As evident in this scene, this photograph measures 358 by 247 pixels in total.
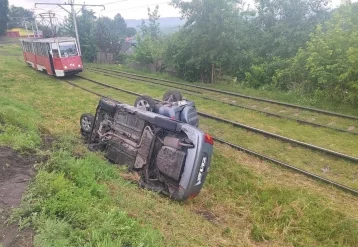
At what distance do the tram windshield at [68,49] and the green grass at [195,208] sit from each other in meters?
12.9

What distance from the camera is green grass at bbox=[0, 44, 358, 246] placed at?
3.66 meters

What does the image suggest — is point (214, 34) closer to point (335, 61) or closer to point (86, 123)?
point (335, 61)

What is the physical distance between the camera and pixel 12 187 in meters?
4.46

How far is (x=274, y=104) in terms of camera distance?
1316cm

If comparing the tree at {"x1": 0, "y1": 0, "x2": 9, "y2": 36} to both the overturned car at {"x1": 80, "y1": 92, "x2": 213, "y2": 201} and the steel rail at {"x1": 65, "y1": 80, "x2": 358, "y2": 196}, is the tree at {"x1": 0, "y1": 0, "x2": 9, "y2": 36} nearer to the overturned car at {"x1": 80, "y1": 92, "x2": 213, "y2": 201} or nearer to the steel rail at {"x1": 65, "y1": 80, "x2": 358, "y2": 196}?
the overturned car at {"x1": 80, "y1": 92, "x2": 213, "y2": 201}

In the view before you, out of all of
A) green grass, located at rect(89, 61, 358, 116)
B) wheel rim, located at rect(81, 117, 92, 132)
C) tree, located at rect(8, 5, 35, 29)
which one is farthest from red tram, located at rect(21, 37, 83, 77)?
tree, located at rect(8, 5, 35, 29)

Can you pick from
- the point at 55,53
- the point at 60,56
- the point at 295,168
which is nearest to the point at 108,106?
the point at 295,168

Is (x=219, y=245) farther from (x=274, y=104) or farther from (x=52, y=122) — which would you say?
(x=274, y=104)

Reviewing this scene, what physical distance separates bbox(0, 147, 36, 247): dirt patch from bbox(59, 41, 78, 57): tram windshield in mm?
14345

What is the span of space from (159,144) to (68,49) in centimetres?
1565

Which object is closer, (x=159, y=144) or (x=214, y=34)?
(x=159, y=144)

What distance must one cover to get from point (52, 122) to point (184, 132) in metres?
6.29

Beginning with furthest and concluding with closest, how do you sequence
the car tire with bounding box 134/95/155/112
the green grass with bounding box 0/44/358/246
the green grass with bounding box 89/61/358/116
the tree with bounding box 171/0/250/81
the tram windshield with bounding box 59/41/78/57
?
the tram windshield with bounding box 59/41/78/57 < the tree with bounding box 171/0/250/81 < the green grass with bounding box 89/61/358/116 < the car tire with bounding box 134/95/155/112 < the green grass with bounding box 0/44/358/246

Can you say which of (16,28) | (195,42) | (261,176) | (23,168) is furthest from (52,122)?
(16,28)
